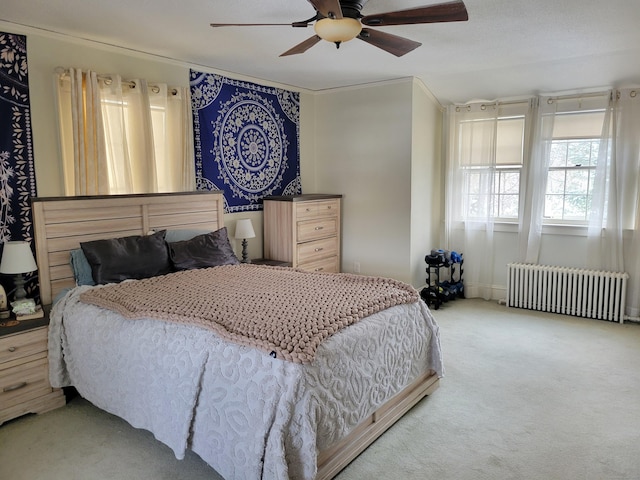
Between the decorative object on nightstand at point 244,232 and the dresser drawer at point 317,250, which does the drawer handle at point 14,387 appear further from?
the dresser drawer at point 317,250

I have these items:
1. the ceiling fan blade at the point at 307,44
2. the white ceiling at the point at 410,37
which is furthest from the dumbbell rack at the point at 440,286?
the ceiling fan blade at the point at 307,44

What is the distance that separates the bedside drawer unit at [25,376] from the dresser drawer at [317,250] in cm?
250

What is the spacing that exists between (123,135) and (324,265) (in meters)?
2.50

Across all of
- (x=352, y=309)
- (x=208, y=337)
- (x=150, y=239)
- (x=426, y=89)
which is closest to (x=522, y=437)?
(x=352, y=309)

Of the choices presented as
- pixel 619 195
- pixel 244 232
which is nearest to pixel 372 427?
pixel 244 232

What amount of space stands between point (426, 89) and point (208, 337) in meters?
3.91

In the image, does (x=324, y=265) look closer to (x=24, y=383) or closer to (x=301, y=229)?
(x=301, y=229)

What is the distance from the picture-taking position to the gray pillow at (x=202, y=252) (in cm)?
341

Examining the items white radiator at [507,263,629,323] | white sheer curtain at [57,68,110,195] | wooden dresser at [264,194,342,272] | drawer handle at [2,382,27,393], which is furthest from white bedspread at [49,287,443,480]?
white radiator at [507,263,629,323]

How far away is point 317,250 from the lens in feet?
16.1

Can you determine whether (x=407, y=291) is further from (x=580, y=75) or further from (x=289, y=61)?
(x=580, y=75)

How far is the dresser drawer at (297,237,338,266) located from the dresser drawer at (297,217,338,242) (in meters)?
0.06

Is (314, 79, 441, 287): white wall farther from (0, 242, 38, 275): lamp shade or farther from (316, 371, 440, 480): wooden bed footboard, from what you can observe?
(0, 242, 38, 275): lamp shade

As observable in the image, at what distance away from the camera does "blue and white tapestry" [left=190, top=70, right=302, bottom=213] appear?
4.16 m
